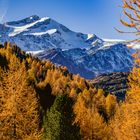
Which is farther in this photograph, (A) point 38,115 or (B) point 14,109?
(A) point 38,115

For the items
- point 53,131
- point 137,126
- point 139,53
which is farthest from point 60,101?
point 139,53

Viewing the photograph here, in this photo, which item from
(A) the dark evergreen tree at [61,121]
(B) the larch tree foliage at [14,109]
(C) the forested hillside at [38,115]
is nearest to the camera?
(B) the larch tree foliage at [14,109]

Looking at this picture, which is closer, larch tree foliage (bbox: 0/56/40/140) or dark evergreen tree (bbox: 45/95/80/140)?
larch tree foliage (bbox: 0/56/40/140)

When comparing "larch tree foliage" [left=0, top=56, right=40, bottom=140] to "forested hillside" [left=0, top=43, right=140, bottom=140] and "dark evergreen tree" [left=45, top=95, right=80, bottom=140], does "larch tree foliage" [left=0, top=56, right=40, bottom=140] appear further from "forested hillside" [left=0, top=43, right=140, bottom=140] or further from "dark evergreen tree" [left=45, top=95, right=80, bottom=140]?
"dark evergreen tree" [left=45, top=95, right=80, bottom=140]

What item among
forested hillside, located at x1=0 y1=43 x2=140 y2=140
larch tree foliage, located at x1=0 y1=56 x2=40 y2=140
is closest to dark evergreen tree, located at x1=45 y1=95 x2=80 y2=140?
forested hillside, located at x1=0 y1=43 x2=140 y2=140

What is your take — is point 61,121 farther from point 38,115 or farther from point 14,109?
point 14,109

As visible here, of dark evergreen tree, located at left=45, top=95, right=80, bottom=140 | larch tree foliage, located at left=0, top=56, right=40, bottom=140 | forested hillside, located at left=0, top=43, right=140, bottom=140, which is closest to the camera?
larch tree foliage, located at left=0, top=56, right=40, bottom=140

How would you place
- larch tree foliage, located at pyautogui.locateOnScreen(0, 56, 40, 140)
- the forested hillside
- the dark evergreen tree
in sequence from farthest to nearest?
the dark evergreen tree → the forested hillside → larch tree foliage, located at pyautogui.locateOnScreen(0, 56, 40, 140)

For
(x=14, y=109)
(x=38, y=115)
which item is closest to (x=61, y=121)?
(x=38, y=115)

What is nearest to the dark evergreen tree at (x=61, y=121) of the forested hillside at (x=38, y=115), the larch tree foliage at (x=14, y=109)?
the forested hillside at (x=38, y=115)

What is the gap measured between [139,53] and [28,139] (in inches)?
885

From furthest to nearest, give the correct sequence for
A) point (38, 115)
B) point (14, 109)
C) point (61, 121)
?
point (38, 115) < point (61, 121) < point (14, 109)

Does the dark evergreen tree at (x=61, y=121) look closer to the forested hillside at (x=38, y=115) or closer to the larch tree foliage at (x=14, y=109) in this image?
the forested hillside at (x=38, y=115)

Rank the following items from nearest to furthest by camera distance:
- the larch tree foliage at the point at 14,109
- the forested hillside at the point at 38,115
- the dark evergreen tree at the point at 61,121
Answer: the larch tree foliage at the point at 14,109 → the forested hillside at the point at 38,115 → the dark evergreen tree at the point at 61,121
